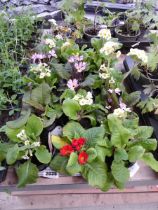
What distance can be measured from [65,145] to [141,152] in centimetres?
24

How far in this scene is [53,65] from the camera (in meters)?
1.15

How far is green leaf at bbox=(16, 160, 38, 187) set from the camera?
88 centimetres

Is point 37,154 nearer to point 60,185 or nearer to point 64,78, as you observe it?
point 60,185

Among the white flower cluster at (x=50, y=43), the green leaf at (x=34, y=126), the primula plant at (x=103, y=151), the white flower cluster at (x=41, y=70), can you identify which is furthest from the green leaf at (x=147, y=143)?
the white flower cluster at (x=50, y=43)

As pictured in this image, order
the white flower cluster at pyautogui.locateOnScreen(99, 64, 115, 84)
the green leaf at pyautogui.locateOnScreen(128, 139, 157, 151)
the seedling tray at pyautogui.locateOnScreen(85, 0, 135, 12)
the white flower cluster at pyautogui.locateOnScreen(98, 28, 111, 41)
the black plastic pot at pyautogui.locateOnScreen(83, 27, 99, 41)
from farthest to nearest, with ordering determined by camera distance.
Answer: the seedling tray at pyautogui.locateOnScreen(85, 0, 135, 12), the black plastic pot at pyautogui.locateOnScreen(83, 27, 99, 41), the white flower cluster at pyautogui.locateOnScreen(98, 28, 111, 41), the white flower cluster at pyautogui.locateOnScreen(99, 64, 115, 84), the green leaf at pyautogui.locateOnScreen(128, 139, 157, 151)

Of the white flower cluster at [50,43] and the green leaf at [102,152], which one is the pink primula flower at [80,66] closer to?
the white flower cluster at [50,43]

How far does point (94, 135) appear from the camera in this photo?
0.90m

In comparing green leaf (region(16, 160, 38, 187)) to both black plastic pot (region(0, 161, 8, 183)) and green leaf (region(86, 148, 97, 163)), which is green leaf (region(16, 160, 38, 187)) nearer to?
black plastic pot (region(0, 161, 8, 183))

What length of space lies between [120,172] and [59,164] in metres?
0.20

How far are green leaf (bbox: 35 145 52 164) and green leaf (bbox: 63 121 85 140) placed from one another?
0.08 m

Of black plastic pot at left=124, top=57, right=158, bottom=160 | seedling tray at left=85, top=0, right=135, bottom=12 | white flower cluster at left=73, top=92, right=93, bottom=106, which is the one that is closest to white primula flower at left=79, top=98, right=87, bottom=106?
white flower cluster at left=73, top=92, right=93, bottom=106

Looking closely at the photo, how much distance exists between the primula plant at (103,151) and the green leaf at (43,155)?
1.0 inches

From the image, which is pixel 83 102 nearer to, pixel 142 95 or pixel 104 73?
pixel 104 73

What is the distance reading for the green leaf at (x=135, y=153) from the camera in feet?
2.80
